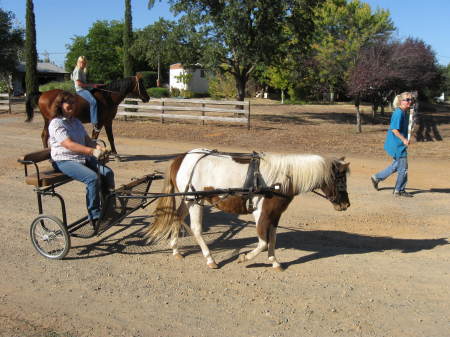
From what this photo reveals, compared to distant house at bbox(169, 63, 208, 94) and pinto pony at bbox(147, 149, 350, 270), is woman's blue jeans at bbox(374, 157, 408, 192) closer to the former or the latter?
pinto pony at bbox(147, 149, 350, 270)

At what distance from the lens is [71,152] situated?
18.5ft

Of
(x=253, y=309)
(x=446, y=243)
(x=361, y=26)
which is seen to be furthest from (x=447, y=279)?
(x=361, y=26)

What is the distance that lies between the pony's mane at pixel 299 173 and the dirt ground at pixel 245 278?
111 cm

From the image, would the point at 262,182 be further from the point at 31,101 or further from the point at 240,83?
the point at 240,83

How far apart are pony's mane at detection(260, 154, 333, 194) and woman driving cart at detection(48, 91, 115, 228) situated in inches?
84.1

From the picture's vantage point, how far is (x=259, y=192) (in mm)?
4996

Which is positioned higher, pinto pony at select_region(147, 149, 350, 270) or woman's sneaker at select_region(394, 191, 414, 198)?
pinto pony at select_region(147, 149, 350, 270)

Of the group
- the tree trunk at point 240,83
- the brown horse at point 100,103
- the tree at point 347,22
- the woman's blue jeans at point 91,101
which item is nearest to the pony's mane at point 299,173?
the woman's blue jeans at point 91,101

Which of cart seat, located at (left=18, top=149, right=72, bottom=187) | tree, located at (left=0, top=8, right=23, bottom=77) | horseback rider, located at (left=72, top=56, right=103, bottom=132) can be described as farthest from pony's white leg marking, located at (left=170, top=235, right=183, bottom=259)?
tree, located at (left=0, top=8, right=23, bottom=77)

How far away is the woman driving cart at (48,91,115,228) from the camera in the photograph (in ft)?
17.9

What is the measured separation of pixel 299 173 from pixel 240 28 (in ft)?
59.7

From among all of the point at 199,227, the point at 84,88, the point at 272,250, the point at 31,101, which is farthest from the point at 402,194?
the point at 31,101

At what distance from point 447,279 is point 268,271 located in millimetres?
2137

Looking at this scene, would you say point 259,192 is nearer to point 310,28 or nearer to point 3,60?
point 310,28
